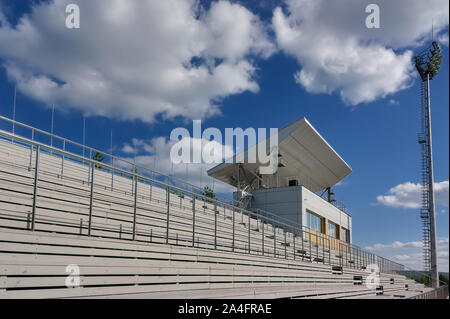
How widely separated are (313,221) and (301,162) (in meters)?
4.99

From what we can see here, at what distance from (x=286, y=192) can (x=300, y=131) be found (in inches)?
181

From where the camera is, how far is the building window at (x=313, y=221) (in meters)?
32.2

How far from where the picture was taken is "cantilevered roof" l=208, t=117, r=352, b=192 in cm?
3084

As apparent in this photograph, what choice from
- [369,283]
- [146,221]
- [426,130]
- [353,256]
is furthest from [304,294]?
[426,130]

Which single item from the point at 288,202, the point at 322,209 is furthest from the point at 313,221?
the point at 288,202

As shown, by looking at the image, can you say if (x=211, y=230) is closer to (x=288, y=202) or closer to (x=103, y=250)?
(x=103, y=250)

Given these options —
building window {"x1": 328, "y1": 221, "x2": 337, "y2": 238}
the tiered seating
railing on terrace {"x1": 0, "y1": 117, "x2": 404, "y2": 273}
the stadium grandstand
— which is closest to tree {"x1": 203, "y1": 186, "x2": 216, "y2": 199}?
railing on terrace {"x1": 0, "y1": 117, "x2": 404, "y2": 273}

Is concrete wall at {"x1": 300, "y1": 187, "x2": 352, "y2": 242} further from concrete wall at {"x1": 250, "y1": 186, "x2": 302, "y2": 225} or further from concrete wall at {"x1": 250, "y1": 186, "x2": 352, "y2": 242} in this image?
concrete wall at {"x1": 250, "y1": 186, "x2": 302, "y2": 225}

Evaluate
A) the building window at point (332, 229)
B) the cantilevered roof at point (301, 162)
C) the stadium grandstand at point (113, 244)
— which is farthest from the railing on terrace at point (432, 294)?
the cantilevered roof at point (301, 162)

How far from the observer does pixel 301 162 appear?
35188mm

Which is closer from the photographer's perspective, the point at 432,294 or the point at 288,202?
the point at 432,294

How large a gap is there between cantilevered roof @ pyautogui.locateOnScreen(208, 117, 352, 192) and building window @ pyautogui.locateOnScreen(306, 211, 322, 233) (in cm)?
350

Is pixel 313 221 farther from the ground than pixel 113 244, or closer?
farther from the ground

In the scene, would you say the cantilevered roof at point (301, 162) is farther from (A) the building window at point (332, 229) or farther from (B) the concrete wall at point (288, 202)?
(A) the building window at point (332, 229)
